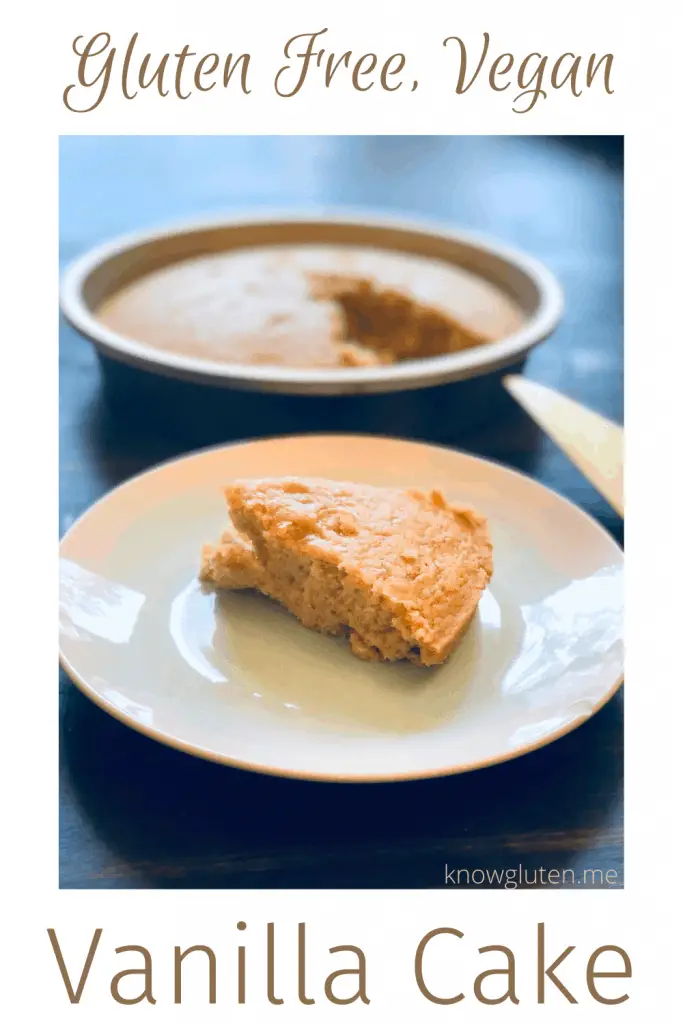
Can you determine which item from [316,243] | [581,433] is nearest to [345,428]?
[581,433]

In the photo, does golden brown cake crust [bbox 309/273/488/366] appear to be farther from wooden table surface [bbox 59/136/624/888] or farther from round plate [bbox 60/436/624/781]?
round plate [bbox 60/436/624/781]

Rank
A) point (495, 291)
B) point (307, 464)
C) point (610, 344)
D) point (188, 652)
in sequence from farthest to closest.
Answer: point (495, 291) → point (610, 344) → point (307, 464) → point (188, 652)

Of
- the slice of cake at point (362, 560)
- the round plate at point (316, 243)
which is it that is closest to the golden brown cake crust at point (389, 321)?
the round plate at point (316, 243)

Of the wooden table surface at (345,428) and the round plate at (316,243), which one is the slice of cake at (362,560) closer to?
the wooden table surface at (345,428)

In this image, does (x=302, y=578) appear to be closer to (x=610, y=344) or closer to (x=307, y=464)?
(x=307, y=464)

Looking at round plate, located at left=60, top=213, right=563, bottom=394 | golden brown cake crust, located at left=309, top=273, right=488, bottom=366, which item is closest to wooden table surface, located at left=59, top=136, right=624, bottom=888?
round plate, located at left=60, top=213, right=563, bottom=394

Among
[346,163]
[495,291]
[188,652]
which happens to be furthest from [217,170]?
[188,652]
